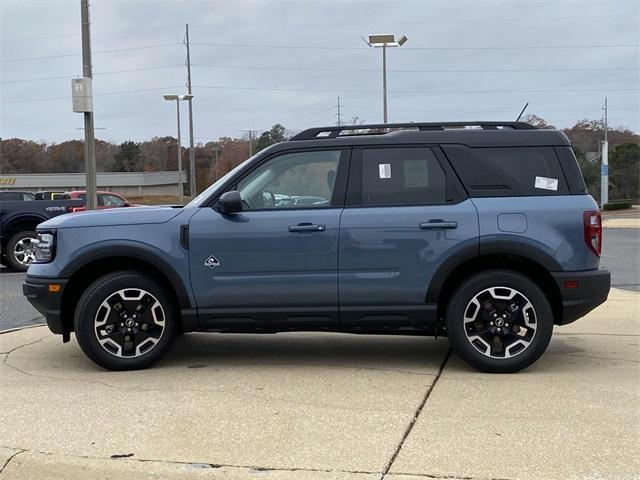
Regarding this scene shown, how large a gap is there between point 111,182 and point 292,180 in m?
83.3

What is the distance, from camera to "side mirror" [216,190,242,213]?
17.0 feet

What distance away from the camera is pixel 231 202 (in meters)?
5.19

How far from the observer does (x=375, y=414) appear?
4.37 m

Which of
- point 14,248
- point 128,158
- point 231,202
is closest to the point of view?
point 231,202

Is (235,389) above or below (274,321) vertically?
below

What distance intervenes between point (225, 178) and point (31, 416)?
227cm

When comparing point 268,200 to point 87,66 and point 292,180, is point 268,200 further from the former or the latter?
point 87,66

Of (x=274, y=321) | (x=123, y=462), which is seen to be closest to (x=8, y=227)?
(x=274, y=321)

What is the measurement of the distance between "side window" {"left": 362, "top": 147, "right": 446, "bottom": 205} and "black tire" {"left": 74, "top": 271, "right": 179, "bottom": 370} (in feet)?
5.93

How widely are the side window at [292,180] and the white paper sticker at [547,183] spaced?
157 cm

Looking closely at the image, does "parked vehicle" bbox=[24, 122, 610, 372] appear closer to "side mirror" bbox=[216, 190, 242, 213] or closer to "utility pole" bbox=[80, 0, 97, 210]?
"side mirror" bbox=[216, 190, 242, 213]

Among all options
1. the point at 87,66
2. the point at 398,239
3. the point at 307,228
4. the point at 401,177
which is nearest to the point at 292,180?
the point at 307,228

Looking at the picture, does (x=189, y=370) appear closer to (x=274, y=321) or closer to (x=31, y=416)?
(x=274, y=321)

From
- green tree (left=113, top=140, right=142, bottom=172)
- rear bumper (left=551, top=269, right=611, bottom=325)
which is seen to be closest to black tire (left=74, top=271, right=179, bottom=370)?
rear bumper (left=551, top=269, right=611, bottom=325)
